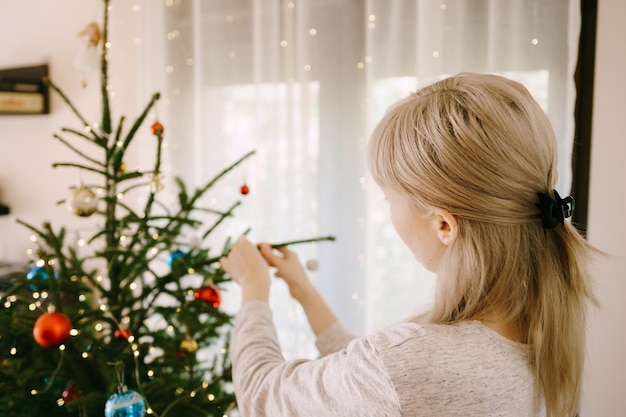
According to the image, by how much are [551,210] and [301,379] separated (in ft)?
1.40

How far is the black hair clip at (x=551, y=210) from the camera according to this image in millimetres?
678

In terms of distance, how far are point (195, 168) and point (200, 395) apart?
3.31 feet

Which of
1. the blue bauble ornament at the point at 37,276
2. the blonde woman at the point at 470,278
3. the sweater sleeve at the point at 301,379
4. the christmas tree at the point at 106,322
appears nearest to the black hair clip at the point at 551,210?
the blonde woman at the point at 470,278

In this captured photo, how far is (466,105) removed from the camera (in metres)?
0.66

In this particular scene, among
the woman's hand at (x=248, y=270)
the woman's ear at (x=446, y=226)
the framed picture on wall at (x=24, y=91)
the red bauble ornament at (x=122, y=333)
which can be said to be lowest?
the red bauble ornament at (x=122, y=333)

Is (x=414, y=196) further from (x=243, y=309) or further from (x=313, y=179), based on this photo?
(x=313, y=179)

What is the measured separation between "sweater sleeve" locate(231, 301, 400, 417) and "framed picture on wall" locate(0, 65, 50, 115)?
1.84 metres

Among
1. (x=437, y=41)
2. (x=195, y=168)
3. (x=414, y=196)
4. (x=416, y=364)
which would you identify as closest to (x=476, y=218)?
(x=414, y=196)

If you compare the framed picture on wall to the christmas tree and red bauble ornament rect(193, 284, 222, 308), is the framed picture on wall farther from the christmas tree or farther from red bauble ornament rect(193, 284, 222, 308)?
red bauble ornament rect(193, 284, 222, 308)

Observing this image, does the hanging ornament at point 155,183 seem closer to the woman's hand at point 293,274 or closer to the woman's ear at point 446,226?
the woman's hand at point 293,274

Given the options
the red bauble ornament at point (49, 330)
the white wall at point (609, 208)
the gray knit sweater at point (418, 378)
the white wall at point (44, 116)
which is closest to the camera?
the gray knit sweater at point (418, 378)

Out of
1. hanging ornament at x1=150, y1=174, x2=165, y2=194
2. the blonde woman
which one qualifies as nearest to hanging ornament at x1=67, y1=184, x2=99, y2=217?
hanging ornament at x1=150, y1=174, x2=165, y2=194

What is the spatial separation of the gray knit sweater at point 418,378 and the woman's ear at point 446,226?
4.9 inches

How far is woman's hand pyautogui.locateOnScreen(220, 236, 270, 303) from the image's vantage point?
0.93m
